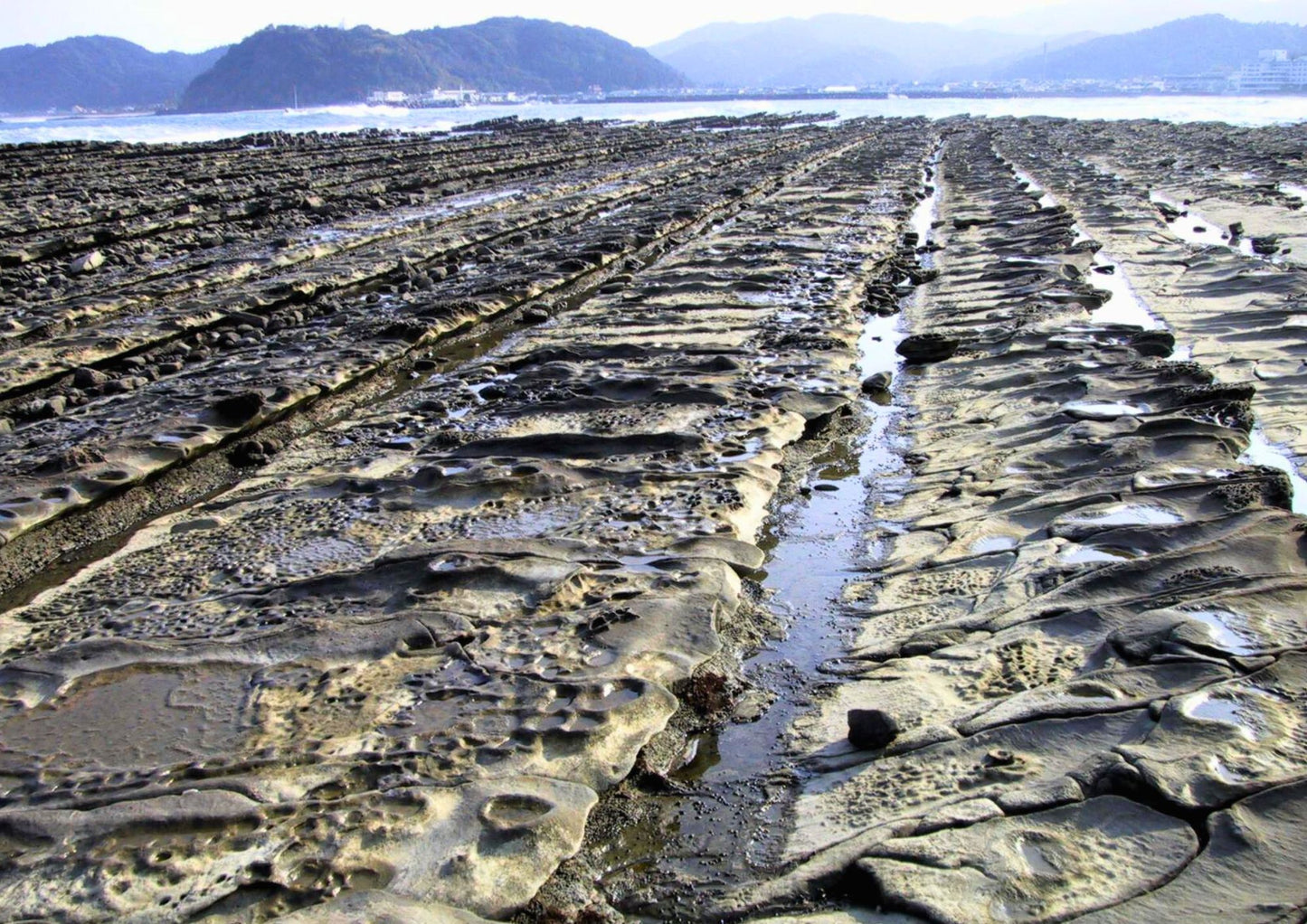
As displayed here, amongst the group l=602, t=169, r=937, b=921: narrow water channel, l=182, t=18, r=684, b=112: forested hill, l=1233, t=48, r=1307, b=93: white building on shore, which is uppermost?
l=182, t=18, r=684, b=112: forested hill

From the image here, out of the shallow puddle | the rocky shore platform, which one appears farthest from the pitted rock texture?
the shallow puddle

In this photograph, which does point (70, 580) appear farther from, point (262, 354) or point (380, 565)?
point (262, 354)

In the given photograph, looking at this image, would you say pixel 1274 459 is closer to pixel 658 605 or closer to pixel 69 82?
pixel 658 605

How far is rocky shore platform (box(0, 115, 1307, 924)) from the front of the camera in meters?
2.64

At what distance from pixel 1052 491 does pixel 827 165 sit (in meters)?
23.1

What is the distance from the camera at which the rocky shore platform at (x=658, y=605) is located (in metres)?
2.64

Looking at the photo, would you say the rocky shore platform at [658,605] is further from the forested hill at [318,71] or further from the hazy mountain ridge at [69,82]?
the hazy mountain ridge at [69,82]

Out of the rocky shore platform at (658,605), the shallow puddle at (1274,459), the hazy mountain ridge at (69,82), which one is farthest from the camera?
the hazy mountain ridge at (69,82)

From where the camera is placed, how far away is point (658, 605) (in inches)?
158

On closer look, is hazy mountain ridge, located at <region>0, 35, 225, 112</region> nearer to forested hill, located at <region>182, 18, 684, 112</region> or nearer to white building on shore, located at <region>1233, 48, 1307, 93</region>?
forested hill, located at <region>182, 18, 684, 112</region>

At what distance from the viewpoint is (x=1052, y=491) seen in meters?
5.00

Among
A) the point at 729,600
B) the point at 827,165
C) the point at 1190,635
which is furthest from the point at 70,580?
the point at 827,165

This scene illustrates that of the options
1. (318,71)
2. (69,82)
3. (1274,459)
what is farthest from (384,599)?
(69,82)

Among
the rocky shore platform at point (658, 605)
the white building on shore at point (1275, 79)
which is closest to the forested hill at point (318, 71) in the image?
the white building on shore at point (1275, 79)
